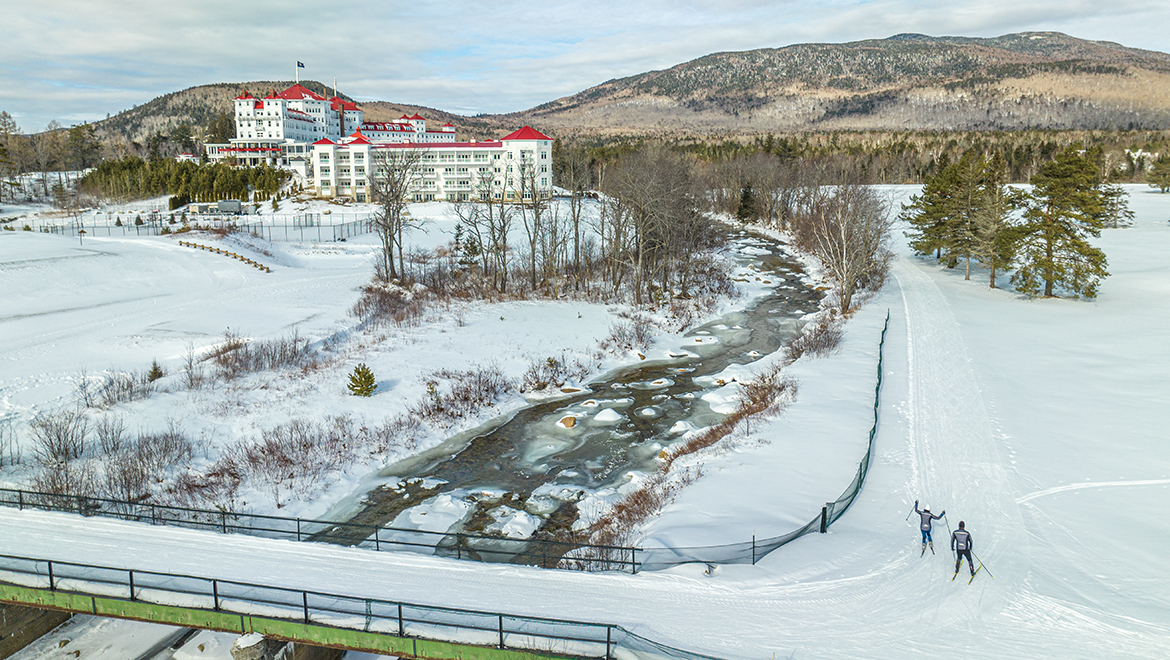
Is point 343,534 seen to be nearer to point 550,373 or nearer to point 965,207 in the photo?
point 550,373

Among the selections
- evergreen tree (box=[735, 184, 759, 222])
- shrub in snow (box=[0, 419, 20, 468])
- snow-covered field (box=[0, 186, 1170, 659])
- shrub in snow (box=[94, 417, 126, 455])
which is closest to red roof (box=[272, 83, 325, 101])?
evergreen tree (box=[735, 184, 759, 222])

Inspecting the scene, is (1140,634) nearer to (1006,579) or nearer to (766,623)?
(1006,579)

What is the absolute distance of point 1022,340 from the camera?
35.5m

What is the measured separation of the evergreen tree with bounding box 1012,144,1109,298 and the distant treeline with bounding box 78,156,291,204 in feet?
310

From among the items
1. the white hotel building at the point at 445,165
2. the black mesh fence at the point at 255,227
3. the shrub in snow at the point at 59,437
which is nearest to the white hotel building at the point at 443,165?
the white hotel building at the point at 445,165

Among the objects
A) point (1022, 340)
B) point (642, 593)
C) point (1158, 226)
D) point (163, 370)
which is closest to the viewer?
point (642, 593)

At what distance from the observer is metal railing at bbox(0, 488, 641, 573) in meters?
15.9

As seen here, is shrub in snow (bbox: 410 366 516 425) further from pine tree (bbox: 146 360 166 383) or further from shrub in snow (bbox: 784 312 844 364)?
shrub in snow (bbox: 784 312 844 364)

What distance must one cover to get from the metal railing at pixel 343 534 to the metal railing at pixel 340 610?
7.35 feet

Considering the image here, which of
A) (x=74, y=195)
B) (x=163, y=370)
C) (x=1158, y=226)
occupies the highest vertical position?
(x=74, y=195)

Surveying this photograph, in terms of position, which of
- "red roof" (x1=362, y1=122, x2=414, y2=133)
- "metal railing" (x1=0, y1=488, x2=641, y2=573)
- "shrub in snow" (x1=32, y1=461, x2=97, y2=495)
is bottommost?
"metal railing" (x1=0, y1=488, x2=641, y2=573)

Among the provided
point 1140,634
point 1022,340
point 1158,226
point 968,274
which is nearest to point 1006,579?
point 1140,634

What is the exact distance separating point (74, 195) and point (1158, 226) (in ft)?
479

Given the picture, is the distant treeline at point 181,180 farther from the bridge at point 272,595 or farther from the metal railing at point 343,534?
the bridge at point 272,595
